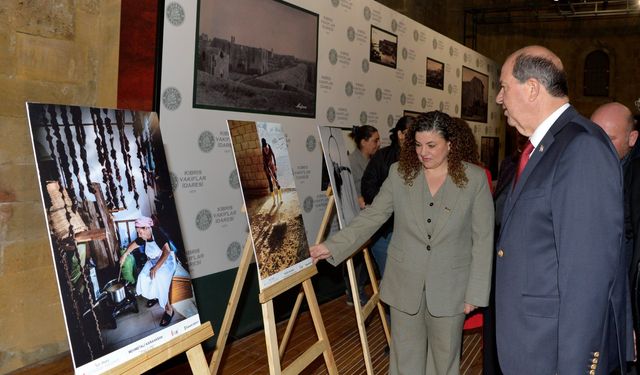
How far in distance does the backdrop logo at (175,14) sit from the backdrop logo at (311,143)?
1.69 m

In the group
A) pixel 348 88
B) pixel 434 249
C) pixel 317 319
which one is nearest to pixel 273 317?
pixel 317 319

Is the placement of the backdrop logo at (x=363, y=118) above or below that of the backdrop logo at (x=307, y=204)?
above

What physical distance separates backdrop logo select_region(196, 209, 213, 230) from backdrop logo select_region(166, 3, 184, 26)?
4.13ft

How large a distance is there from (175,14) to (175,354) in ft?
7.64

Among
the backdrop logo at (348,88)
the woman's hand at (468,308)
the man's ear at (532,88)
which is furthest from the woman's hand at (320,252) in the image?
the backdrop logo at (348,88)

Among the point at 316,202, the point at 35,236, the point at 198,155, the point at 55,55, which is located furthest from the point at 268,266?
the point at 316,202

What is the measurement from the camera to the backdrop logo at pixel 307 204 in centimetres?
484

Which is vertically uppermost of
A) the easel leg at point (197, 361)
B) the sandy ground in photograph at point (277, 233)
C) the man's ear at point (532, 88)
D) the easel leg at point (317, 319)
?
the man's ear at point (532, 88)

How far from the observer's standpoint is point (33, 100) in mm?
3291

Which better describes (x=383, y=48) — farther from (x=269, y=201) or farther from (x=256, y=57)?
(x=269, y=201)

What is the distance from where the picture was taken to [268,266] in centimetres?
257

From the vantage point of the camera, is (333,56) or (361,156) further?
(333,56)

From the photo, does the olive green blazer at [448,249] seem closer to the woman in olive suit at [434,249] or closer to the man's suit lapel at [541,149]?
the woman in olive suit at [434,249]

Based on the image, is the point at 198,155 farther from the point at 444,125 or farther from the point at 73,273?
the point at 73,273
